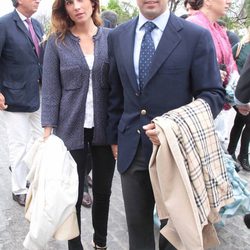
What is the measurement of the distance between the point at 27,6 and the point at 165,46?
A: 2.22 meters

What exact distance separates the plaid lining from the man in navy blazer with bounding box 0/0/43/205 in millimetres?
2224

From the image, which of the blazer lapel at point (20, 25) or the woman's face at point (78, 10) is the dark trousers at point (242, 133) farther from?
the woman's face at point (78, 10)

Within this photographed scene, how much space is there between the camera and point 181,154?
1.89 meters

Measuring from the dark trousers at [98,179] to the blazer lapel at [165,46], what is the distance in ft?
2.59

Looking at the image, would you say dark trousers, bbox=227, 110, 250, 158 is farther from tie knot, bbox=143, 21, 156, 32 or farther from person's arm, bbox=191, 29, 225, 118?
tie knot, bbox=143, 21, 156, 32

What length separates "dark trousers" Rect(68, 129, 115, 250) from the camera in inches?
107

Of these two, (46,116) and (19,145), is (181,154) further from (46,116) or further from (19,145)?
(19,145)

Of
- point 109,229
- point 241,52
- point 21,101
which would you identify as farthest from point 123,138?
point 241,52

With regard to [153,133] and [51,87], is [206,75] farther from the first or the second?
[51,87]

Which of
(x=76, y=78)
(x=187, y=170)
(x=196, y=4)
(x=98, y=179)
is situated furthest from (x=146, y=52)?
(x=196, y=4)

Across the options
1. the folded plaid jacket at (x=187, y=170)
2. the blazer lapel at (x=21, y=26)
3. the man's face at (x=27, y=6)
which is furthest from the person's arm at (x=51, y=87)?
the man's face at (x=27, y=6)

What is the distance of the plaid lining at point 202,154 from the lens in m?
1.92

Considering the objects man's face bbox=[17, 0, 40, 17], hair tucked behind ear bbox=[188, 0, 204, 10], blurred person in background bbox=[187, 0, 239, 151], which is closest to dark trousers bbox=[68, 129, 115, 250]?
blurred person in background bbox=[187, 0, 239, 151]

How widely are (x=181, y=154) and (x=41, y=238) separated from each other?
1.13 meters
